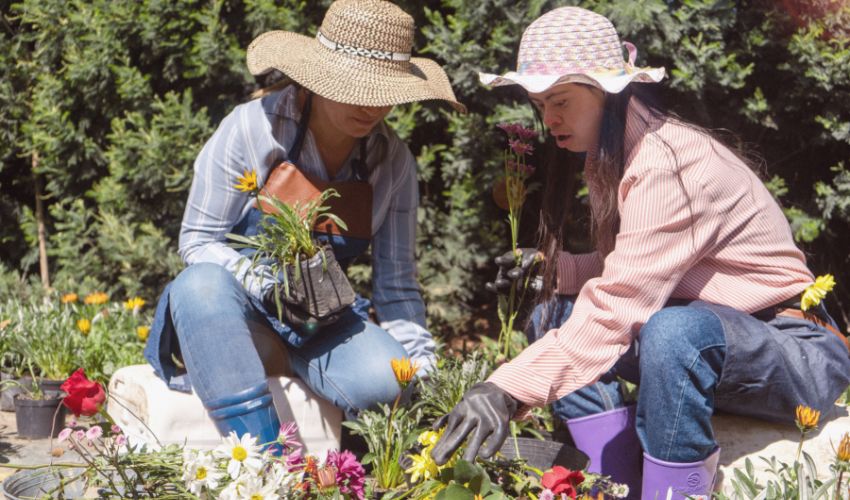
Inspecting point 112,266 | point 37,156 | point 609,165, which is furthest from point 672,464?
point 37,156

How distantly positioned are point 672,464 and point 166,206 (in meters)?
2.97

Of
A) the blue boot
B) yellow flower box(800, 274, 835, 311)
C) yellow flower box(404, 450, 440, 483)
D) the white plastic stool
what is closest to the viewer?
yellow flower box(404, 450, 440, 483)

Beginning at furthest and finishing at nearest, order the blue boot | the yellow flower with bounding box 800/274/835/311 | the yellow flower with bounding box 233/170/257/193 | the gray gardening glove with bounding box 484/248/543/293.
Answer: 1. the gray gardening glove with bounding box 484/248/543/293
2. the yellow flower with bounding box 233/170/257/193
3. the blue boot
4. the yellow flower with bounding box 800/274/835/311

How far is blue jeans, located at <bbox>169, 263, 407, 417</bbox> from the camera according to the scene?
2227mm

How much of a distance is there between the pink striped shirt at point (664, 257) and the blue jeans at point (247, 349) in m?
0.64

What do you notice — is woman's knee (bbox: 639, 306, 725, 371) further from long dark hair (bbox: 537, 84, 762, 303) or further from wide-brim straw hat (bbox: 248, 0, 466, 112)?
wide-brim straw hat (bbox: 248, 0, 466, 112)

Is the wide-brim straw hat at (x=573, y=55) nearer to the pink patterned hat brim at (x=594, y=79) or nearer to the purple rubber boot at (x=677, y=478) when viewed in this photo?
the pink patterned hat brim at (x=594, y=79)

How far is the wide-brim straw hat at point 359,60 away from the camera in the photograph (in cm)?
237

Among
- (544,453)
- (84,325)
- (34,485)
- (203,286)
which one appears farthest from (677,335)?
(84,325)

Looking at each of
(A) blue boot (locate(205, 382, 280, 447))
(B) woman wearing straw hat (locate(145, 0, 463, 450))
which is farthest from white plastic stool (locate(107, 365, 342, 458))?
(A) blue boot (locate(205, 382, 280, 447))

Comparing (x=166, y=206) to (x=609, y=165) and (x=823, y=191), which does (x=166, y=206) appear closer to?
(x=609, y=165)

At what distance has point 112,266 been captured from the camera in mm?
4281

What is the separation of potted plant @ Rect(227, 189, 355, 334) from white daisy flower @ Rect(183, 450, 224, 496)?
59cm

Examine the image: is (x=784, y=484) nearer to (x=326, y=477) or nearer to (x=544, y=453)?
(x=544, y=453)
